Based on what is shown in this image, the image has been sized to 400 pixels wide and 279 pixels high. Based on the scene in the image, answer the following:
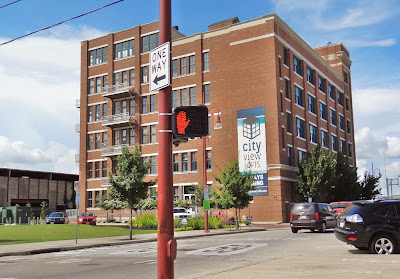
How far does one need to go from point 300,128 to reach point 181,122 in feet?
160

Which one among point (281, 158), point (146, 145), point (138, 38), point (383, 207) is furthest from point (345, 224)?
point (138, 38)

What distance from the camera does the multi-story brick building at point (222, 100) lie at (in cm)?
4831

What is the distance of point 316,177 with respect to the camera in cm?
4747

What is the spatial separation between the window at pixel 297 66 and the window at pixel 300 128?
560 centimetres

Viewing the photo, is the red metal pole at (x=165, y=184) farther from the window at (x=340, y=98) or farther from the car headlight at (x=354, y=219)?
the window at (x=340, y=98)

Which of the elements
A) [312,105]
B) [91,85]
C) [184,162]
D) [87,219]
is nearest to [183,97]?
[184,162]

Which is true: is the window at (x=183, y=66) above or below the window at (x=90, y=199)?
above

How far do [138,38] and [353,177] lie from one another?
30563 millimetres

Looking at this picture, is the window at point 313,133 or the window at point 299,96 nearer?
the window at point 299,96

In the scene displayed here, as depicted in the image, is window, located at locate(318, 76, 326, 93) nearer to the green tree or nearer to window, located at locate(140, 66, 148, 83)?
the green tree

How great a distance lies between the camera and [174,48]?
56.8m

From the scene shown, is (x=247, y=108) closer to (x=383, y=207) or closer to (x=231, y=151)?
(x=231, y=151)

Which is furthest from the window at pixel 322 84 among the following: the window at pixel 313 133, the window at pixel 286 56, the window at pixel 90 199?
the window at pixel 90 199

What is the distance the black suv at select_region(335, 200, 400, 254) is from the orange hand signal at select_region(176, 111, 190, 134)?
29.8 ft
